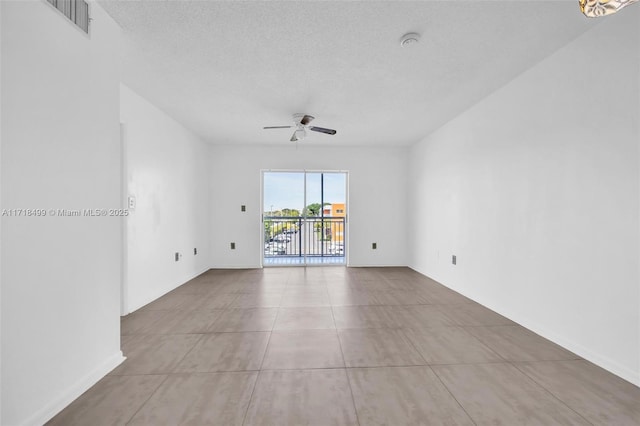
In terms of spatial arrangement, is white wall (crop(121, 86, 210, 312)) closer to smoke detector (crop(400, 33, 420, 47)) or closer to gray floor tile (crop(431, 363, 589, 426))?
smoke detector (crop(400, 33, 420, 47))

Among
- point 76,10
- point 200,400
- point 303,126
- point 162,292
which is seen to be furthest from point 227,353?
point 303,126

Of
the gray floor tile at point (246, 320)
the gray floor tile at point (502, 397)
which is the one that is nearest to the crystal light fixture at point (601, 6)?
the gray floor tile at point (502, 397)

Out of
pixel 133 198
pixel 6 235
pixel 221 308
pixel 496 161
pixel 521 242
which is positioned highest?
pixel 496 161

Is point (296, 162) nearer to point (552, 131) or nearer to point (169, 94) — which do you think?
point (169, 94)

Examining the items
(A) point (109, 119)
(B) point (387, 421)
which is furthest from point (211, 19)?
(B) point (387, 421)

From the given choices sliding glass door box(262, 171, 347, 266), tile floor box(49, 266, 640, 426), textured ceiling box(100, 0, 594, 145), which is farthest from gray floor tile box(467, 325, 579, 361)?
sliding glass door box(262, 171, 347, 266)

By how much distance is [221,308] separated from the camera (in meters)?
3.13

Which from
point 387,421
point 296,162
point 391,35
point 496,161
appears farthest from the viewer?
point 296,162

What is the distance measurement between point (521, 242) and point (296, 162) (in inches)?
153

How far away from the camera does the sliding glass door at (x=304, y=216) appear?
5.64 metres

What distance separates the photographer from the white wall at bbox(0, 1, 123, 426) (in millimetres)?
1280

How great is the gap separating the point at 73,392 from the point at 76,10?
2191mm

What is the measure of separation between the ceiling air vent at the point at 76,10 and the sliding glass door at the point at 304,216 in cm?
380

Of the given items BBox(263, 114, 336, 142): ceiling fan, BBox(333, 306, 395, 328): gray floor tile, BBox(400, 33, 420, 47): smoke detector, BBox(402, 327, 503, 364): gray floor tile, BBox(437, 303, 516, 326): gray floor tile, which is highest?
BBox(400, 33, 420, 47): smoke detector
